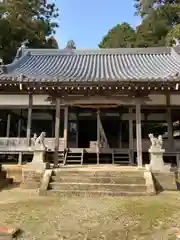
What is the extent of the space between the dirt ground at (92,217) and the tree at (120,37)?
30261 mm

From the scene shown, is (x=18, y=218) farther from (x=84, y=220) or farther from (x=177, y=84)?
(x=177, y=84)

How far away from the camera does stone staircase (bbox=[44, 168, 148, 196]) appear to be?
7.59 meters

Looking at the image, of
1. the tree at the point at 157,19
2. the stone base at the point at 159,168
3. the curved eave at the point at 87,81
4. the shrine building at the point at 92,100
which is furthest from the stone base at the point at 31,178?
the tree at the point at 157,19

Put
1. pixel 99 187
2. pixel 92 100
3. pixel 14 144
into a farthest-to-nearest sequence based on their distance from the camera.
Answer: pixel 14 144 → pixel 92 100 → pixel 99 187

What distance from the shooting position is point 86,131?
52.0 ft

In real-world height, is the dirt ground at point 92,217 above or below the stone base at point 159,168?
below

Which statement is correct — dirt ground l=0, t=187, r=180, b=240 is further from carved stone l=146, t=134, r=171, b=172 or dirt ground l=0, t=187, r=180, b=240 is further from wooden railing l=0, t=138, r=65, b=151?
wooden railing l=0, t=138, r=65, b=151

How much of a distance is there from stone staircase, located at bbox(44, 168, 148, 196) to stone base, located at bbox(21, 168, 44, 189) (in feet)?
1.75

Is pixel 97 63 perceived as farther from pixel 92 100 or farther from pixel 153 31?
pixel 153 31

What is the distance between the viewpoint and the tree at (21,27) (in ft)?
89.4

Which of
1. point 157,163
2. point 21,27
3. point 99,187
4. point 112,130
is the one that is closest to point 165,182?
point 157,163

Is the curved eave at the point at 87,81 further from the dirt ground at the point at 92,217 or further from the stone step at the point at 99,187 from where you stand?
the dirt ground at the point at 92,217

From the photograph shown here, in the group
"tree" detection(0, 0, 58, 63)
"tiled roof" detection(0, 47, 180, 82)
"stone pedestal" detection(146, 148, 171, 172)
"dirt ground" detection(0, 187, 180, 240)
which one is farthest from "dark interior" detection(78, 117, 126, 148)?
"tree" detection(0, 0, 58, 63)

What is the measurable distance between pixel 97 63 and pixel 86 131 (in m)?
4.16
